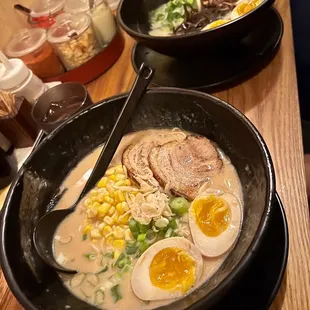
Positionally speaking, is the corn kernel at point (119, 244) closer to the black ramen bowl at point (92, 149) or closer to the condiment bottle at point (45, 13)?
the black ramen bowl at point (92, 149)

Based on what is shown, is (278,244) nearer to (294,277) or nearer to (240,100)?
(294,277)

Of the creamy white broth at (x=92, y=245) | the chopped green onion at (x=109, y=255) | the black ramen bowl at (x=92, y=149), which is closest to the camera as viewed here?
the black ramen bowl at (x=92, y=149)

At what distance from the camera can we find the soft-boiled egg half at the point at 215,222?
1094mm

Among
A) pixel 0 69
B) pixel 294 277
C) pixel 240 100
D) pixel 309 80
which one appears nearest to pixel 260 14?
pixel 240 100

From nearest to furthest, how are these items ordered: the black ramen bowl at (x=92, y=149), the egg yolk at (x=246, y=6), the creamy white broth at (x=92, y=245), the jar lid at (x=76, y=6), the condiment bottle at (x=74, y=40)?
the black ramen bowl at (x=92, y=149) < the creamy white broth at (x=92, y=245) < the egg yolk at (x=246, y=6) < the condiment bottle at (x=74, y=40) < the jar lid at (x=76, y=6)

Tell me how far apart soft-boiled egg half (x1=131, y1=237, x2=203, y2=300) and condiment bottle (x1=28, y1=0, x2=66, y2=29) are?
1.58m

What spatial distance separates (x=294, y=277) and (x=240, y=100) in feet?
2.44

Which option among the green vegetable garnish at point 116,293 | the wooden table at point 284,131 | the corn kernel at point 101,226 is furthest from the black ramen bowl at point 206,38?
the green vegetable garnish at point 116,293

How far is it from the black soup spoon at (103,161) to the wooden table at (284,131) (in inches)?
9.3

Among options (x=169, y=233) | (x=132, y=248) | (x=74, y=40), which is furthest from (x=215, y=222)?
(x=74, y=40)

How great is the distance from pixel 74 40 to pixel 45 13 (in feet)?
1.49

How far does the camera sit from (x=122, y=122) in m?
1.33

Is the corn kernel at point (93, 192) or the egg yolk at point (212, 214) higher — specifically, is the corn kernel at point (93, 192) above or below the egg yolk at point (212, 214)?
above

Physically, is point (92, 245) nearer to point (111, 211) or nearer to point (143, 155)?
point (111, 211)
